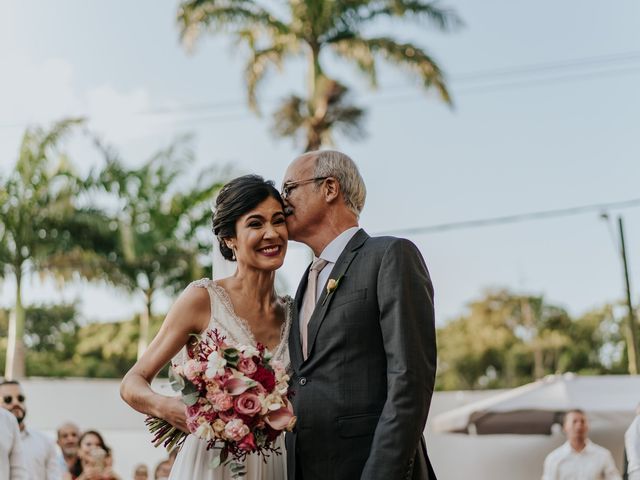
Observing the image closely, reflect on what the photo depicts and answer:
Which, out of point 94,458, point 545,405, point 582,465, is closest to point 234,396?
point 94,458

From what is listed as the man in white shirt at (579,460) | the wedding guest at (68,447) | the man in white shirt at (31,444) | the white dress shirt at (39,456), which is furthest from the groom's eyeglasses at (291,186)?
the man in white shirt at (579,460)

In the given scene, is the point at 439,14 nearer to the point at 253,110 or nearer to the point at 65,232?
the point at 253,110

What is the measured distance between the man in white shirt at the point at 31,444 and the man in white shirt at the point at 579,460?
19.5 ft

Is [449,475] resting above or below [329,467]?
below

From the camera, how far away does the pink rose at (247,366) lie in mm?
3748

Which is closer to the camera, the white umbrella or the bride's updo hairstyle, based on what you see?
the bride's updo hairstyle

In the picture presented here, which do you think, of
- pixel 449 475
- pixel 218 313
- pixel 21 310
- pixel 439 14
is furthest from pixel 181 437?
pixel 21 310

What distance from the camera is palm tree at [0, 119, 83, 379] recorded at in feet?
69.4

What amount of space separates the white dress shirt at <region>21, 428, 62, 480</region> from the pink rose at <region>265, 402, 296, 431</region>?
6197mm

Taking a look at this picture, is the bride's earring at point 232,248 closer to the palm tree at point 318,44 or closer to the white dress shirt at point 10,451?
the white dress shirt at point 10,451

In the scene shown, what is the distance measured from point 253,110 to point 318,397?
17.4 metres

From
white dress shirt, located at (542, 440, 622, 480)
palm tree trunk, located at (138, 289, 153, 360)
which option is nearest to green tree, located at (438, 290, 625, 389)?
palm tree trunk, located at (138, 289, 153, 360)

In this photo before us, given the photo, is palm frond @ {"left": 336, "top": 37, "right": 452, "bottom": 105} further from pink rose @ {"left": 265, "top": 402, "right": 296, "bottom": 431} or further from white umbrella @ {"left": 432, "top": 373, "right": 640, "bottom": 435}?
pink rose @ {"left": 265, "top": 402, "right": 296, "bottom": 431}

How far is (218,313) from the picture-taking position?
4324 millimetres
